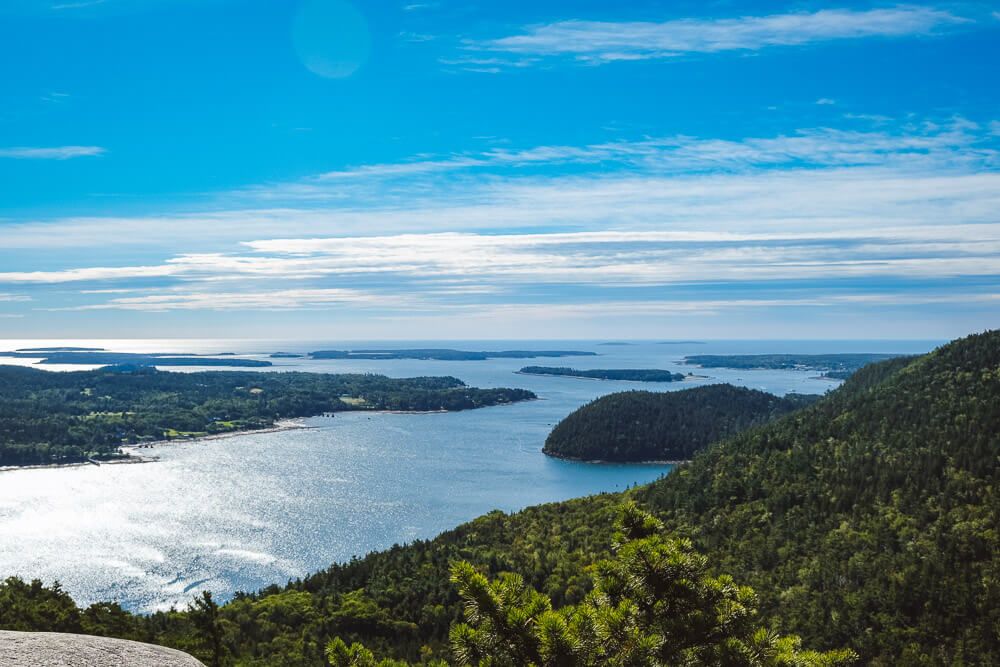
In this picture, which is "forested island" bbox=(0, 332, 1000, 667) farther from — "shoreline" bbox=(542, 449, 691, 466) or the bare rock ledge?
"shoreline" bbox=(542, 449, 691, 466)

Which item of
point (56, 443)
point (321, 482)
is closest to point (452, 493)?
point (321, 482)

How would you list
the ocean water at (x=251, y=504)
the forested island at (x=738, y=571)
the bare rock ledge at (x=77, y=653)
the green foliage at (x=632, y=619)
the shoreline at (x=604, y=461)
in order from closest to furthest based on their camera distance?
the bare rock ledge at (x=77, y=653) < the green foliage at (x=632, y=619) < the forested island at (x=738, y=571) < the ocean water at (x=251, y=504) < the shoreline at (x=604, y=461)

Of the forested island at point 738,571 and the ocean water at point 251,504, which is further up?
the forested island at point 738,571

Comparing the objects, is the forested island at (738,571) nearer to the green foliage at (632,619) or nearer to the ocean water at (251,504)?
the green foliage at (632,619)

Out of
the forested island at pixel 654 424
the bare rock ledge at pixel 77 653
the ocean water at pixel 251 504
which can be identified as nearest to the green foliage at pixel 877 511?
the ocean water at pixel 251 504

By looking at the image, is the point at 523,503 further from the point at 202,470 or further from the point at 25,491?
the point at 25,491

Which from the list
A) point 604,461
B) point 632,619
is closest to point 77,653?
point 632,619

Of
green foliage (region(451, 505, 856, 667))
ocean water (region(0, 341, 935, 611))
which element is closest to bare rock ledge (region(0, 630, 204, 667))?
green foliage (region(451, 505, 856, 667))
